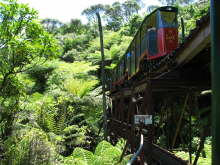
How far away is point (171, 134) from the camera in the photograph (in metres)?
7.21

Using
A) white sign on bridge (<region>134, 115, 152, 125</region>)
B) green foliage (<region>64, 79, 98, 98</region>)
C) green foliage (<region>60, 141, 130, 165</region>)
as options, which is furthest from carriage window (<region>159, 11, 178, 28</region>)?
green foliage (<region>64, 79, 98, 98</region>)

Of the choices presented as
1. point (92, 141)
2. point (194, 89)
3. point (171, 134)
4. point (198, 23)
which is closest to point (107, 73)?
point (92, 141)

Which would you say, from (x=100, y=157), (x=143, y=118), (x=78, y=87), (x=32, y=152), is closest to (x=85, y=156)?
(x=100, y=157)

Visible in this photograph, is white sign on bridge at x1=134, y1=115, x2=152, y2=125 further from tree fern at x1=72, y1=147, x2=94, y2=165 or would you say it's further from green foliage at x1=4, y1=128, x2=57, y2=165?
green foliage at x1=4, y1=128, x2=57, y2=165

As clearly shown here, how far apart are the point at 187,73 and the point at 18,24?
3618mm

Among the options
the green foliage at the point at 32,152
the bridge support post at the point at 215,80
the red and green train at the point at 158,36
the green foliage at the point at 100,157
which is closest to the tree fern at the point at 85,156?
the green foliage at the point at 100,157

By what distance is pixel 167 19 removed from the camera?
8328 mm

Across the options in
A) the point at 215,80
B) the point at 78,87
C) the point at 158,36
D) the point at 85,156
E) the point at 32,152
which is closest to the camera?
the point at 215,80

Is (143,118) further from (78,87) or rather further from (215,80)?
(78,87)

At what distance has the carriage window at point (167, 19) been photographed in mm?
8227

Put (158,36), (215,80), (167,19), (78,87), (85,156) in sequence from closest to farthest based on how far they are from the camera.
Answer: (215,80), (85,156), (158,36), (167,19), (78,87)

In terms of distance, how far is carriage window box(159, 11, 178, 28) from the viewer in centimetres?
823

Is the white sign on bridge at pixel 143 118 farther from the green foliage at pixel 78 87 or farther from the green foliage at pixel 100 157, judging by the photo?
the green foliage at pixel 78 87

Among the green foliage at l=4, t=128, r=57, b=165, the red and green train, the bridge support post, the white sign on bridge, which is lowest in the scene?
the green foliage at l=4, t=128, r=57, b=165
